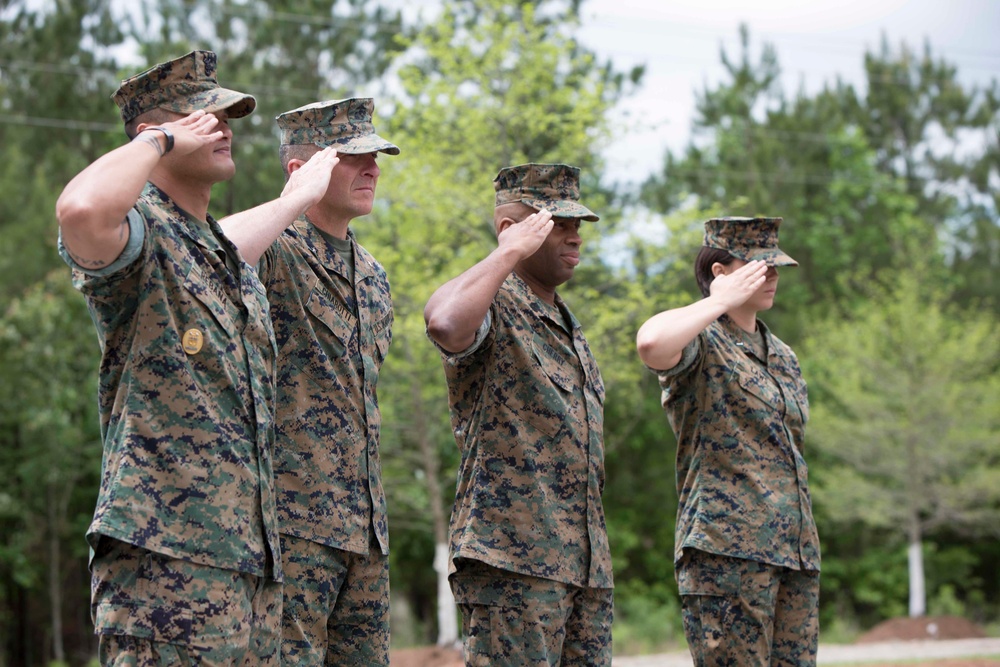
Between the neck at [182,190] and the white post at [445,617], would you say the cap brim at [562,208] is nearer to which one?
the neck at [182,190]

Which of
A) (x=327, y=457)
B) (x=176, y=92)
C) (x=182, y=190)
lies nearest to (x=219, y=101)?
(x=176, y=92)

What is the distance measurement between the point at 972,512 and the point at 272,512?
21.2 m

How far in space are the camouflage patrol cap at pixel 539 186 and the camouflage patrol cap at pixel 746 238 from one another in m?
0.97

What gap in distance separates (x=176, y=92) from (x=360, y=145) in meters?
0.87

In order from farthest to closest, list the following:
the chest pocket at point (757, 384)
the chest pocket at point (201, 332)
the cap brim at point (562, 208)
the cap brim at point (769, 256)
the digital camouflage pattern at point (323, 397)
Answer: the cap brim at point (769, 256) < the chest pocket at point (757, 384) < the cap brim at point (562, 208) < the digital camouflage pattern at point (323, 397) < the chest pocket at point (201, 332)

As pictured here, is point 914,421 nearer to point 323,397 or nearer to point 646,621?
point 646,621

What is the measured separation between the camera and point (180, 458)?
288cm

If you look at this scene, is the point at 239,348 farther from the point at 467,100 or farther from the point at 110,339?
the point at 467,100

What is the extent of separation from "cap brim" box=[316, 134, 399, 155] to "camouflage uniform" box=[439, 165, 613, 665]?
0.70 meters

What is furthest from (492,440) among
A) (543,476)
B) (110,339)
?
(110,339)

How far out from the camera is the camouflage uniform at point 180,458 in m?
2.79

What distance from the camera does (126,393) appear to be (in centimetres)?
291

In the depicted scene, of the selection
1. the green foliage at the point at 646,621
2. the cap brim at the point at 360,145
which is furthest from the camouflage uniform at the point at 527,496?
the green foliage at the point at 646,621

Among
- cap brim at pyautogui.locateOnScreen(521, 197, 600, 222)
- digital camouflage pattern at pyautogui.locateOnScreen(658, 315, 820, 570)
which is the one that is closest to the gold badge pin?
cap brim at pyautogui.locateOnScreen(521, 197, 600, 222)
